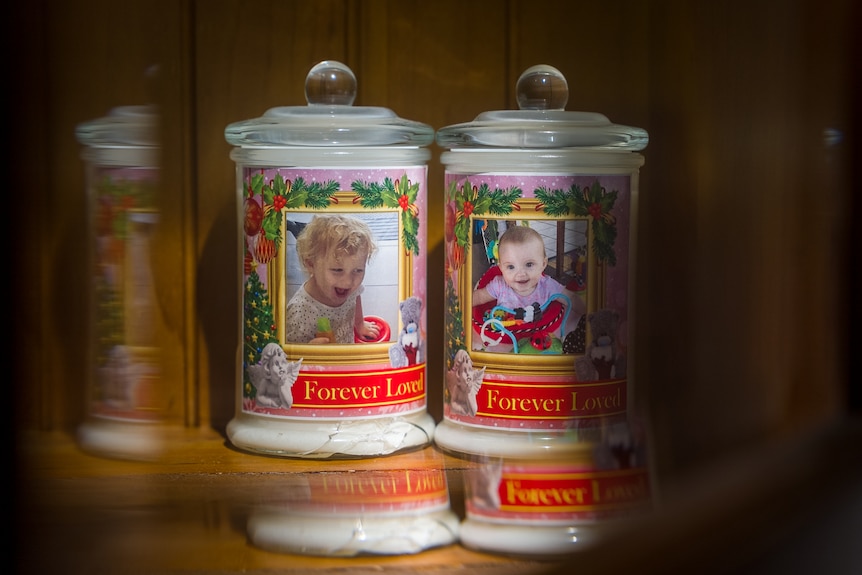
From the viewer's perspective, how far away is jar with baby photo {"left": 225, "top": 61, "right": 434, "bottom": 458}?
720 millimetres

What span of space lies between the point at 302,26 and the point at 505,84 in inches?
6.7

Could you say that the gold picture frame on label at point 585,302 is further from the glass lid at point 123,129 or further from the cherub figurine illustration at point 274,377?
the glass lid at point 123,129

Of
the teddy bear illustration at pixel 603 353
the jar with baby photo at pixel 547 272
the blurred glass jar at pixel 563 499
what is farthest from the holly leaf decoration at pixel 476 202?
the blurred glass jar at pixel 563 499

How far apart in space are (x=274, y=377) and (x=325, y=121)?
0.65ft

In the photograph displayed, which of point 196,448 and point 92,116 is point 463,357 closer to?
point 196,448

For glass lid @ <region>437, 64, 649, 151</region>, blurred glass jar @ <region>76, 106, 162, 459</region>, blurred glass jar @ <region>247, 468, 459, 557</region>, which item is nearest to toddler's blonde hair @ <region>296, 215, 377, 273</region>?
glass lid @ <region>437, 64, 649, 151</region>

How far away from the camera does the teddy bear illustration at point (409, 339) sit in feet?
2.43

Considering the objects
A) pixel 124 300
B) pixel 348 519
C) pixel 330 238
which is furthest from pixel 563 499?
pixel 330 238

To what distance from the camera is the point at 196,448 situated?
548mm

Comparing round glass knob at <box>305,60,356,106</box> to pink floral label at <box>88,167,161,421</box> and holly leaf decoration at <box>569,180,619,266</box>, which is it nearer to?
holly leaf decoration at <box>569,180,619,266</box>

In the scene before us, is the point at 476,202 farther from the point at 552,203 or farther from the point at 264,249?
the point at 264,249

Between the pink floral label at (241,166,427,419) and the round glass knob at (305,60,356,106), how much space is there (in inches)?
2.3

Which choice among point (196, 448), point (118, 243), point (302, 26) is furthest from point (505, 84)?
point (118, 243)

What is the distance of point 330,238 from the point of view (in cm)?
72
